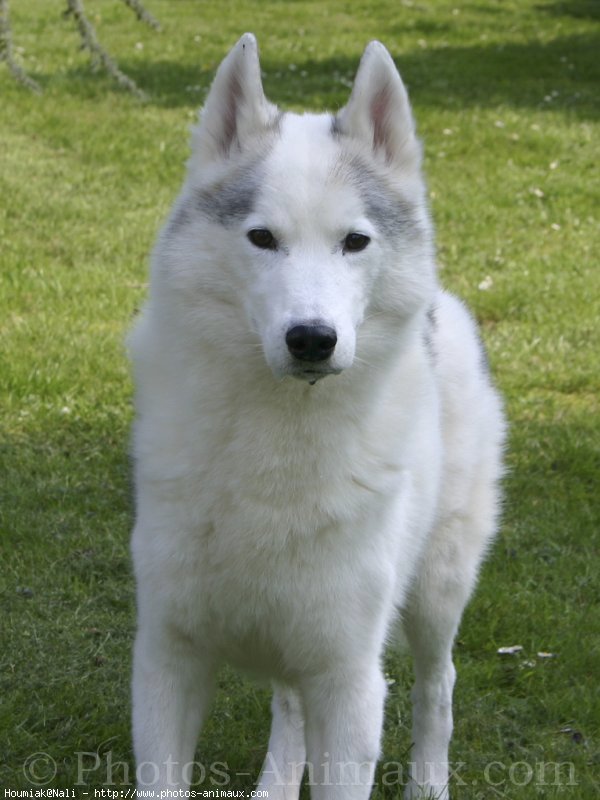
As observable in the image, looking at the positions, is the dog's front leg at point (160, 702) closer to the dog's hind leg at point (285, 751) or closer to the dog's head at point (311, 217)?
the dog's hind leg at point (285, 751)

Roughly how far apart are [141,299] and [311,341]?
5190mm

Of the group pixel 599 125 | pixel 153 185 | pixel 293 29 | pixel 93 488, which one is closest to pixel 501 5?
pixel 293 29

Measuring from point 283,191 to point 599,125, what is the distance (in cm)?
986

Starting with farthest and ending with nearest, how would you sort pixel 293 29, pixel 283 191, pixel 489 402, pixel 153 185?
pixel 293 29
pixel 153 185
pixel 489 402
pixel 283 191

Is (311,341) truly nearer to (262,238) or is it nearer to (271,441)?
(262,238)

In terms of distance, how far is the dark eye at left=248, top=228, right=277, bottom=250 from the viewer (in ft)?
10.6

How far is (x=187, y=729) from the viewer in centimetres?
357

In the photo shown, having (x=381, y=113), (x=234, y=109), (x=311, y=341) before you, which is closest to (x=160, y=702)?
(x=311, y=341)

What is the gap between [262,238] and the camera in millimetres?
3246

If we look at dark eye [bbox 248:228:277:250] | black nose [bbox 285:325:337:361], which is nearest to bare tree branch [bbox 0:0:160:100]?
dark eye [bbox 248:228:277:250]

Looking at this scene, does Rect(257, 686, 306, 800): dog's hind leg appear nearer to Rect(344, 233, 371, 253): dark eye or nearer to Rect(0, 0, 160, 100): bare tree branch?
Rect(344, 233, 371, 253): dark eye

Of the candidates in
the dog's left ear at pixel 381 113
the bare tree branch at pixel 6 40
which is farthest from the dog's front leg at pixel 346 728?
the bare tree branch at pixel 6 40

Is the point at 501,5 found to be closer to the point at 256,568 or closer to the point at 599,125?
the point at 599,125

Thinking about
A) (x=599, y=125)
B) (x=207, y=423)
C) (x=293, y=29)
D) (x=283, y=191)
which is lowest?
(x=207, y=423)
